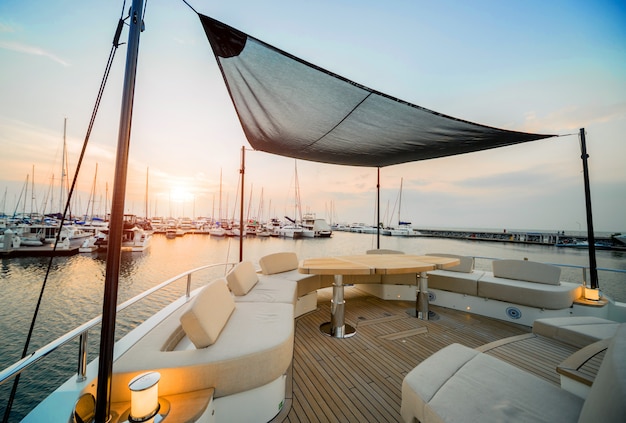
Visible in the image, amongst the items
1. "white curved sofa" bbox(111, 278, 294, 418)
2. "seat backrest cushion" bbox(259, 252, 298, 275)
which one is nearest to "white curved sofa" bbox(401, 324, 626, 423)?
"white curved sofa" bbox(111, 278, 294, 418)

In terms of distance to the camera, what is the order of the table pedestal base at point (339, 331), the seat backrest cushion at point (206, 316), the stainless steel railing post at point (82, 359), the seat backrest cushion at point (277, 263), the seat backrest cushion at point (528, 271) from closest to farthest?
1. the stainless steel railing post at point (82, 359)
2. the seat backrest cushion at point (206, 316)
3. the table pedestal base at point (339, 331)
4. the seat backrest cushion at point (528, 271)
5. the seat backrest cushion at point (277, 263)

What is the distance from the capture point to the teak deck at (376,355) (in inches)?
69.1

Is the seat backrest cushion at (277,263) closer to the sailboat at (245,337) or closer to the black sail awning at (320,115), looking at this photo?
the sailboat at (245,337)

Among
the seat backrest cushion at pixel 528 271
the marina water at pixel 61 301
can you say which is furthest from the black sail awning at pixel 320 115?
the marina water at pixel 61 301

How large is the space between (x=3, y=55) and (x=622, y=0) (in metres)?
8.31

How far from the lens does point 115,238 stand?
104 centimetres

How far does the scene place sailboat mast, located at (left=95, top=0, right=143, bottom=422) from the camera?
1.00 meters

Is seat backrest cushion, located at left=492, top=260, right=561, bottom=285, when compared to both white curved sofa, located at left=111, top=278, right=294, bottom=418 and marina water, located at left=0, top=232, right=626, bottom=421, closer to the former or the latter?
white curved sofa, located at left=111, top=278, right=294, bottom=418

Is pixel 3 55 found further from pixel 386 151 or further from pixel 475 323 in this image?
pixel 475 323

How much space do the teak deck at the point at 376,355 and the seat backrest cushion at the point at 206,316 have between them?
797 millimetres

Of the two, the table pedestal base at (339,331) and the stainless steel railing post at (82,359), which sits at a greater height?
the stainless steel railing post at (82,359)

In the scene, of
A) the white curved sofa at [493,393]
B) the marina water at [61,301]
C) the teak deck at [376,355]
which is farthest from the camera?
the marina water at [61,301]

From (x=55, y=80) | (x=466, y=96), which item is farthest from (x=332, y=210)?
(x=55, y=80)

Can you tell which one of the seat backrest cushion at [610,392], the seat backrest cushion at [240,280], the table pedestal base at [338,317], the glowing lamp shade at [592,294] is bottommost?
the table pedestal base at [338,317]
